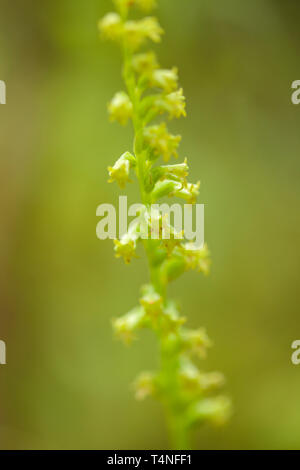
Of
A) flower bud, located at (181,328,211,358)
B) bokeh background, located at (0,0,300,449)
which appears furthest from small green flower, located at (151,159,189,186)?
bokeh background, located at (0,0,300,449)

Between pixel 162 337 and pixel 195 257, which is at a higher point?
pixel 195 257

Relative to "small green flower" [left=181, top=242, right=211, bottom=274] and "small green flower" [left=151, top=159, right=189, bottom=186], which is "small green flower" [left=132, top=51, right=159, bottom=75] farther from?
"small green flower" [left=181, top=242, right=211, bottom=274]

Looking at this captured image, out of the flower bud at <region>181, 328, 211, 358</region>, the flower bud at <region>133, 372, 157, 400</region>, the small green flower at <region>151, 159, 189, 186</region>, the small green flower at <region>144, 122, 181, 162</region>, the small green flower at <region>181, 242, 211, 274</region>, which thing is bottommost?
the flower bud at <region>133, 372, 157, 400</region>

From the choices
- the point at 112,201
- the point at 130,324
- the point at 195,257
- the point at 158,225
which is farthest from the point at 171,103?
the point at 112,201

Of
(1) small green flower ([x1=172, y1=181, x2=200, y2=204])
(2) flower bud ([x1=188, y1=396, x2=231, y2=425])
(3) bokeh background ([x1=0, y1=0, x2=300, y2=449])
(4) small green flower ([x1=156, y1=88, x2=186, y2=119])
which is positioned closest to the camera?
(4) small green flower ([x1=156, y1=88, x2=186, y2=119])

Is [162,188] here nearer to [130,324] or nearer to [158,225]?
[158,225]

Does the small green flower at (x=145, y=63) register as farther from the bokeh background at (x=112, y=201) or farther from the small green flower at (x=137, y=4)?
the bokeh background at (x=112, y=201)

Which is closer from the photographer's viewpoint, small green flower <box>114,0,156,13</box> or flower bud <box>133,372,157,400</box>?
small green flower <box>114,0,156,13</box>
